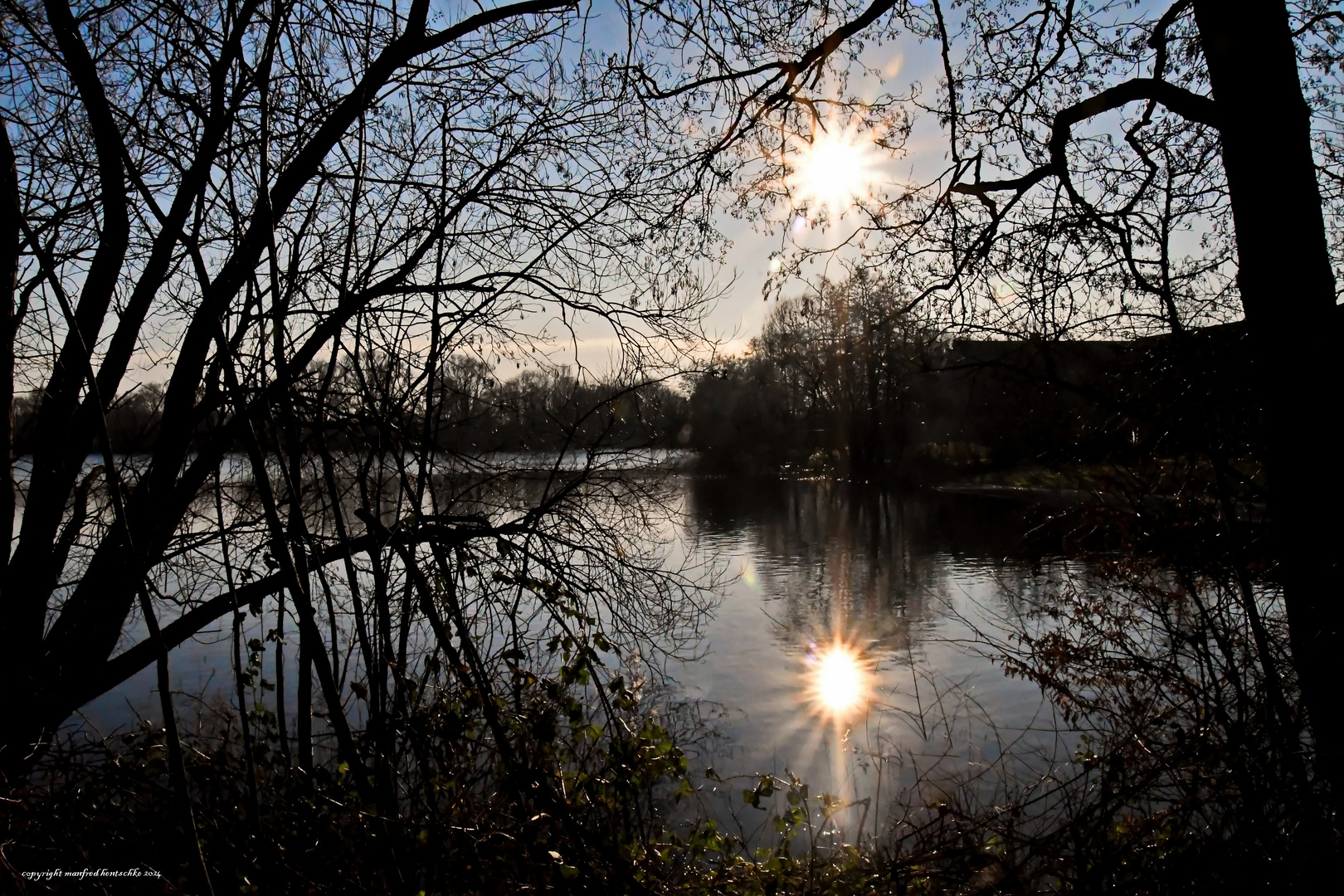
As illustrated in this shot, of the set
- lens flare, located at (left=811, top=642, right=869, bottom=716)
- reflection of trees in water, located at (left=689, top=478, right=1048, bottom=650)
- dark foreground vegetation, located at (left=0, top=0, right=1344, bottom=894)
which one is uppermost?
dark foreground vegetation, located at (left=0, top=0, right=1344, bottom=894)

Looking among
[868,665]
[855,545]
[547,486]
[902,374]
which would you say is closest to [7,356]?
[547,486]

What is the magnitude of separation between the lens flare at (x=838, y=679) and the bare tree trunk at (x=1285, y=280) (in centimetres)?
567

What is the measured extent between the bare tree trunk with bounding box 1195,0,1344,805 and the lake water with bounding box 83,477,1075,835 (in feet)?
4.00

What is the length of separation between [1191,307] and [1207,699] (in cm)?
230

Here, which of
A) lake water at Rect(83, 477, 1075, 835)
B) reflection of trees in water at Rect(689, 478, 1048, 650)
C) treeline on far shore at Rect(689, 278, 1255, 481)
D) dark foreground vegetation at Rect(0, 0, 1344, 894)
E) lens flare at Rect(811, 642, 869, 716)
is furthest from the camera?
reflection of trees in water at Rect(689, 478, 1048, 650)

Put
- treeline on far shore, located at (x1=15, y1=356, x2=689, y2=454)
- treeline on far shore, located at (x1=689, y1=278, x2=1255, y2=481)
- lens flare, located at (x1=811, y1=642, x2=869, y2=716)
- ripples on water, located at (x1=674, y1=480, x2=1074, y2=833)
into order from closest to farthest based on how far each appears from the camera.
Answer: treeline on far shore, located at (x1=689, y1=278, x2=1255, y2=481) → treeline on far shore, located at (x1=15, y1=356, x2=689, y2=454) → ripples on water, located at (x1=674, y1=480, x2=1074, y2=833) → lens flare, located at (x1=811, y1=642, x2=869, y2=716)

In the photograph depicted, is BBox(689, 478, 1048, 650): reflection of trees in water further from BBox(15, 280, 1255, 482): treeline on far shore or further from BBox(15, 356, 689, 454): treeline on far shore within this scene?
BBox(15, 356, 689, 454): treeline on far shore

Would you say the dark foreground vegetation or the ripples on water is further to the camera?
the ripples on water

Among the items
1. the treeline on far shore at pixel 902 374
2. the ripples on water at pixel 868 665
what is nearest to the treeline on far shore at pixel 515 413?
the treeline on far shore at pixel 902 374

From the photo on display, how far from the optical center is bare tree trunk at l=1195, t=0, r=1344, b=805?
3008mm

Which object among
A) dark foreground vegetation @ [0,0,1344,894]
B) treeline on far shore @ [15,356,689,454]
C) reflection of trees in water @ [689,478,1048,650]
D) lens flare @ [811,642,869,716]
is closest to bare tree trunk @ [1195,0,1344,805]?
dark foreground vegetation @ [0,0,1344,894]

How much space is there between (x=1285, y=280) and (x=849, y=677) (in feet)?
22.1

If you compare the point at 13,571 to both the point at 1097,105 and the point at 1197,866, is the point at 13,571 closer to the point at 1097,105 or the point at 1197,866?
the point at 1197,866

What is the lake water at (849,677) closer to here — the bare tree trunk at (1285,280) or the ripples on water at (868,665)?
the ripples on water at (868,665)
